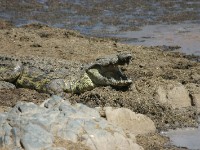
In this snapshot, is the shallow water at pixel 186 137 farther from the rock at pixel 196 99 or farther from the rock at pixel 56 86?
the rock at pixel 56 86

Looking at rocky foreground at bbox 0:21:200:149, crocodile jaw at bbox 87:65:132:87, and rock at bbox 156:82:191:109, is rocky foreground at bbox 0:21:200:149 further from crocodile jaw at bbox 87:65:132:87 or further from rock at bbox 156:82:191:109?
crocodile jaw at bbox 87:65:132:87

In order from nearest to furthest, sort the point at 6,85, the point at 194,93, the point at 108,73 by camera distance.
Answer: the point at 194,93, the point at 108,73, the point at 6,85

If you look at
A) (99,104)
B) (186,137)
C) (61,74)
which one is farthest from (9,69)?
(186,137)

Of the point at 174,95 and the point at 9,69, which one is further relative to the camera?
the point at 9,69

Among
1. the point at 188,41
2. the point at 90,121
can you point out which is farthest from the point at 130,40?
the point at 90,121

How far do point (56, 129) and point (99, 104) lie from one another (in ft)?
7.41

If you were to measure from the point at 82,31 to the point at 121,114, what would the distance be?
327 inches

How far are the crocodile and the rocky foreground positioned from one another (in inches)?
5.2

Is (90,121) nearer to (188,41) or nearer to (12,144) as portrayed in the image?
(12,144)

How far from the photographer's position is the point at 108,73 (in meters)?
9.32

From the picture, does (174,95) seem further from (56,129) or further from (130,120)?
(56,129)

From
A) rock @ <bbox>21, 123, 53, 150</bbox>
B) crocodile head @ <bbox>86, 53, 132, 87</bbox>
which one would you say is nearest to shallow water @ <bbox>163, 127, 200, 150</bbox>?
crocodile head @ <bbox>86, 53, 132, 87</bbox>

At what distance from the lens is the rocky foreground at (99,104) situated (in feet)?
21.6

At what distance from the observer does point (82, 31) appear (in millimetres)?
15859
